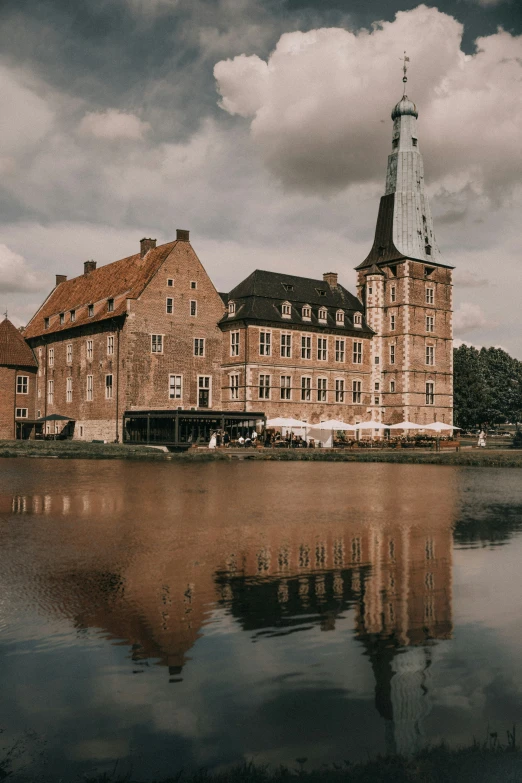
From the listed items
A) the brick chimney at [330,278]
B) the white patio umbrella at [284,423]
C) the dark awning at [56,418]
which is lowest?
the white patio umbrella at [284,423]

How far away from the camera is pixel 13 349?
73188 mm

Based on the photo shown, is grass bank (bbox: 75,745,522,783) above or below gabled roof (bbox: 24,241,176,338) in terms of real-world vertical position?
below

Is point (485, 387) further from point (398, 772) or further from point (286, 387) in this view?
point (398, 772)

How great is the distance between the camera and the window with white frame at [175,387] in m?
63.0

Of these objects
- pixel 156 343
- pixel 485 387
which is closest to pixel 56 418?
pixel 156 343

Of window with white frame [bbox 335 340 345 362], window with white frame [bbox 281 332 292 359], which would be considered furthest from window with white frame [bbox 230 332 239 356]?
window with white frame [bbox 335 340 345 362]

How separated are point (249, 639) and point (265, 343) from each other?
194ft

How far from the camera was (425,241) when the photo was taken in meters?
79.3

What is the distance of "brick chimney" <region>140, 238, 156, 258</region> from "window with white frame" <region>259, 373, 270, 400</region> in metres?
15.0

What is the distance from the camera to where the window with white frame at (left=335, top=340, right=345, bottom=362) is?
2844 inches

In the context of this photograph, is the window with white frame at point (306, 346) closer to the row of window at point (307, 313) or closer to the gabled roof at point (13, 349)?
the row of window at point (307, 313)

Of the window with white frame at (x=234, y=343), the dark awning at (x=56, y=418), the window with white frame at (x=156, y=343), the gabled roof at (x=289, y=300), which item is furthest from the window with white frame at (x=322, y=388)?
the dark awning at (x=56, y=418)

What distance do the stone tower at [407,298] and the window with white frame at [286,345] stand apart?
11.1 metres

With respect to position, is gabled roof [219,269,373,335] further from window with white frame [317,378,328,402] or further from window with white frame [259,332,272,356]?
window with white frame [317,378,328,402]
